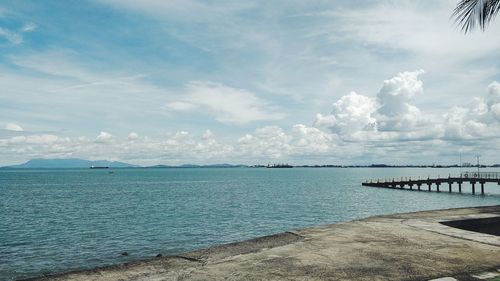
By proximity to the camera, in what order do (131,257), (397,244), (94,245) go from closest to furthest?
(397,244) → (131,257) → (94,245)

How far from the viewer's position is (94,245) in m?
24.8

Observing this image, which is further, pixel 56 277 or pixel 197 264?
pixel 197 264

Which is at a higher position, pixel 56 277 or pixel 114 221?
pixel 56 277

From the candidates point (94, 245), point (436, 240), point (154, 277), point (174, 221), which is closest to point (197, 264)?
point (154, 277)

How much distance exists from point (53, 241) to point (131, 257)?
8920mm

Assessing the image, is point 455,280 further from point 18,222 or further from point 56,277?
point 18,222

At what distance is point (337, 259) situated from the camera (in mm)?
9953

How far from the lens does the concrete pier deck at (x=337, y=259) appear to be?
343 inches

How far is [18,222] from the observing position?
3653 cm

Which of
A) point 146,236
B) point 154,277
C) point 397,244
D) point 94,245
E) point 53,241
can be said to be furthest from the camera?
point 146,236

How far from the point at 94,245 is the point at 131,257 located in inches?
205

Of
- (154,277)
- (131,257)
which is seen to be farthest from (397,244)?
(131,257)

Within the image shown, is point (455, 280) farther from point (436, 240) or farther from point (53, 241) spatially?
point (53, 241)

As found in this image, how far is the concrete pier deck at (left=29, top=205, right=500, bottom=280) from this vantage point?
8703mm
